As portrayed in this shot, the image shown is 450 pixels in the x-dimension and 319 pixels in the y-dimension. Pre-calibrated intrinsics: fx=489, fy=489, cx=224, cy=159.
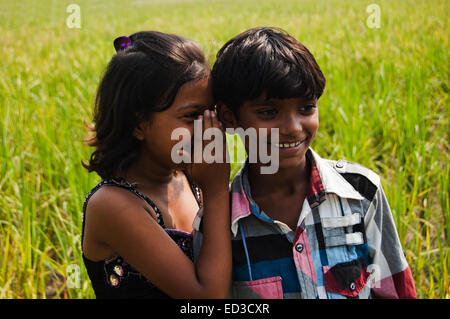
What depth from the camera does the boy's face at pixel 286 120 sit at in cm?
119

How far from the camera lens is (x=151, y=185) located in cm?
143

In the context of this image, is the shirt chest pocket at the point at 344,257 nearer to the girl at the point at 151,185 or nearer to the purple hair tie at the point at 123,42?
the girl at the point at 151,185

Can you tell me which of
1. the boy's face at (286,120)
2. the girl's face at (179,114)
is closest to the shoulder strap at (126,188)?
the girl's face at (179,114)

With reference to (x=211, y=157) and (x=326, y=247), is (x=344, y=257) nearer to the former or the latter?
(x=326, y=247)

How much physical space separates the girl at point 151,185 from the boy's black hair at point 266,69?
0.36ft

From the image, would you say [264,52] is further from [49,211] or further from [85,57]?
[85,57]

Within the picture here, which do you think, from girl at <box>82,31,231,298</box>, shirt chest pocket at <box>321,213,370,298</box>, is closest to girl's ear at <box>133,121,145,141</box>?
girl at <box>82,31,231,298</box>

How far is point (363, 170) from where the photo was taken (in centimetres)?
128

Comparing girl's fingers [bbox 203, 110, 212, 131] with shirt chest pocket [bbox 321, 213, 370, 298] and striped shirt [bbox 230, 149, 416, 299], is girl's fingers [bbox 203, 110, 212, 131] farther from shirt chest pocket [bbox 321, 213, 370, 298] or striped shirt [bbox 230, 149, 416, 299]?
shirt chest pocket [bbox 321, 213, 370, 298]

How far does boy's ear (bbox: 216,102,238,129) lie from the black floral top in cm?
31

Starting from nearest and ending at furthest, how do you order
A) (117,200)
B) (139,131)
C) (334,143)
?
1. (117,200)
2. (139,131)
3. (334,143)

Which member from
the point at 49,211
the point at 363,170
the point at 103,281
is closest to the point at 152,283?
the point at 103,281

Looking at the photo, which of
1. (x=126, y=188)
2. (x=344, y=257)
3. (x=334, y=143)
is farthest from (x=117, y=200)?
(x=334, y=143)
